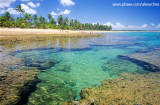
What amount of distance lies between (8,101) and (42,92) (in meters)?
1.43

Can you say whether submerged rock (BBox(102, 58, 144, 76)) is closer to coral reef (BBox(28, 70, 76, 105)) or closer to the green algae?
A: the green algae

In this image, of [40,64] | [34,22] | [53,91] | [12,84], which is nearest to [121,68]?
[53,91]

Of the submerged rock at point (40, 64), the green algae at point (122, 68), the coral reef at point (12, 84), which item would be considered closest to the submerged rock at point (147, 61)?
the green algae at point (122, 68)

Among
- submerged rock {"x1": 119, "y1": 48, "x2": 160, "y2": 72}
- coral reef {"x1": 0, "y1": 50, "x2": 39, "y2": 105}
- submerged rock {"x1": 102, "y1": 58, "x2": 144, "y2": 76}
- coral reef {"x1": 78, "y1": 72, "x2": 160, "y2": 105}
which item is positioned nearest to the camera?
coral reef {"x1": 78, "y1": 72, "x2": 160, "y2": 105}

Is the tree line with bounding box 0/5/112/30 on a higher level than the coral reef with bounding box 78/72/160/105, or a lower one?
higher

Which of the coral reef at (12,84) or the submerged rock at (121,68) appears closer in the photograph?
the coral reef at (12,84)

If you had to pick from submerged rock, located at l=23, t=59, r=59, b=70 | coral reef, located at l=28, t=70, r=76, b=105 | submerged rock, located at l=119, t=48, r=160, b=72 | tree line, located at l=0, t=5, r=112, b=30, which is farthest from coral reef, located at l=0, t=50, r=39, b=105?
tree line, located at l=0, t=5, r=112, b=30

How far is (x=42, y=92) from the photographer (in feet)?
16.6

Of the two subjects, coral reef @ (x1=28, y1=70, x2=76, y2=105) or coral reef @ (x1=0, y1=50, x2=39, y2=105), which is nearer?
coral reef @ (x1=0, y1=50, x2=39, y2=105)

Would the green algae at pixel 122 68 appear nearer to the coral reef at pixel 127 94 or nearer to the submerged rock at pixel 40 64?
the coral reef at pixel 127 94

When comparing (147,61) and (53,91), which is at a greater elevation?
(147,61)

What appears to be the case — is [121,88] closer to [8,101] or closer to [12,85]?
[8,101]

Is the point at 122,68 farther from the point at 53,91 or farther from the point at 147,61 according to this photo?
the point at 53,91

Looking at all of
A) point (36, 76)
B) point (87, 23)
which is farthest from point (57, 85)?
point (87, 23)
